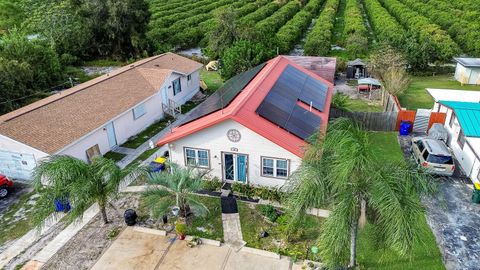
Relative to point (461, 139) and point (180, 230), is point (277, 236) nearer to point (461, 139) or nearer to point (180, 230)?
point (180, 230)

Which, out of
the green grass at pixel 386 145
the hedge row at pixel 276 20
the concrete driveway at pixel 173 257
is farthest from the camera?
the hedge row at pixel 276 20

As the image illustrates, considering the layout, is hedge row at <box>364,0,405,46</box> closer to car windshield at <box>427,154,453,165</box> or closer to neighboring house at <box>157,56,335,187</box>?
car windshield at <box>427,154,453,165</box>

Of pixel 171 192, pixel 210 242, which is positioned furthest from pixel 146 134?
pixel 210 242

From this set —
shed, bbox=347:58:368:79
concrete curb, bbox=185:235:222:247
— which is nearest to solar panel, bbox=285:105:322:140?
concrete curb, bbox=185:235:222:247

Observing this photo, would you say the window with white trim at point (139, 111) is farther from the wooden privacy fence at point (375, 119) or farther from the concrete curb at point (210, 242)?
the wooden privacy fence at point (375, 119)

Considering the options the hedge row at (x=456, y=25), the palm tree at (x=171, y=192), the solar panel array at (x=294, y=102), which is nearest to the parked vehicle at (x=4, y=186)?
the palm tree at (x=171, y=192)

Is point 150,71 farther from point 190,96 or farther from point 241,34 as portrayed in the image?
point 241,34
